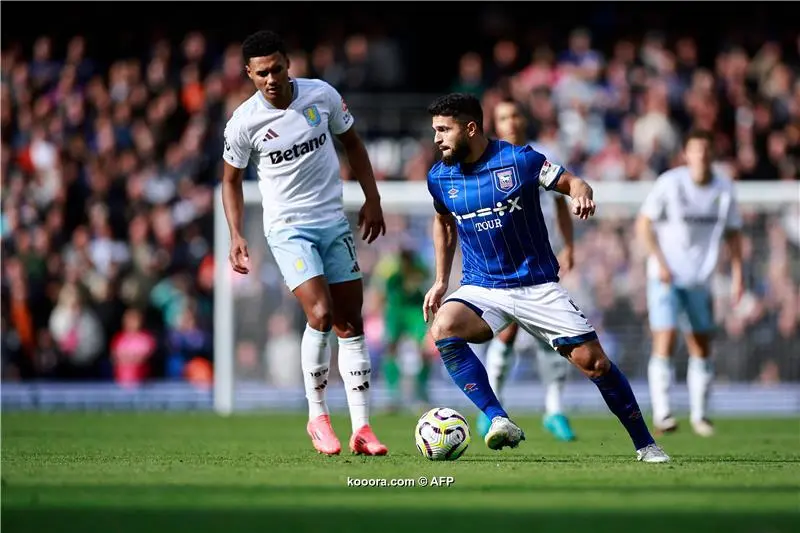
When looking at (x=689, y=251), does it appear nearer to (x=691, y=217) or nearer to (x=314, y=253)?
(x=691, y=217)

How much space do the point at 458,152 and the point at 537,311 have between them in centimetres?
106

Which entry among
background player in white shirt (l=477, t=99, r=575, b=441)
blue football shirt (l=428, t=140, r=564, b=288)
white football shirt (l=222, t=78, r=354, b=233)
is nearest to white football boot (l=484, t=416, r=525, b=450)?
blue football shirt (l=428, t=140, r=564, b=288)

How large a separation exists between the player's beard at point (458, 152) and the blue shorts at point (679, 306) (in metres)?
4.59

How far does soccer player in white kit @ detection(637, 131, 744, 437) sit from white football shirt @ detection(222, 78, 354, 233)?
169 inches

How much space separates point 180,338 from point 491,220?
1050cm

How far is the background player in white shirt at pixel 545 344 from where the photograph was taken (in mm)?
11156

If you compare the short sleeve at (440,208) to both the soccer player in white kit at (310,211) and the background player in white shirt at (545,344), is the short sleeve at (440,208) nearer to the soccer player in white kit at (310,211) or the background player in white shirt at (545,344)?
the soccer player in white kit at (310,211)

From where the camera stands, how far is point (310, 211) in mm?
9156

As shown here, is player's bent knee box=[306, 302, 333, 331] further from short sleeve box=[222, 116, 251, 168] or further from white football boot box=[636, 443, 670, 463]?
white football boot box=[636, 443, 670, 463]

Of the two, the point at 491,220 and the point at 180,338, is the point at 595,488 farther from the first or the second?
the point at 180,338

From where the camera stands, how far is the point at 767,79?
2133 centimetres

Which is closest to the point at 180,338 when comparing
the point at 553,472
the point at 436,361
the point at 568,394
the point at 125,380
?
the point at 125,380

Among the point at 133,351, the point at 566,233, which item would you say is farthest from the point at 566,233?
the point at 133,351

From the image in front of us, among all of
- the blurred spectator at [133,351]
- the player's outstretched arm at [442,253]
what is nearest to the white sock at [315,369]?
the player's outstretched arm at [442,253]
